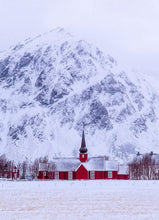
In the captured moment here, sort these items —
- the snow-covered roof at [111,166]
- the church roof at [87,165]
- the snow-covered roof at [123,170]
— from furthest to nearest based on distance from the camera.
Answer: the snow-covered roof at [123,170]
the snow-covered roof at [111,166]
the church roof at [87,165]

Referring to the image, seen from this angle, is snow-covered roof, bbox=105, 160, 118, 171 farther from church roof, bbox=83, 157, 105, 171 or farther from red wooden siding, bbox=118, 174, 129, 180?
red wooden siding, bbox=118, 174, 129, 180

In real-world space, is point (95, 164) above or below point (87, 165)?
above

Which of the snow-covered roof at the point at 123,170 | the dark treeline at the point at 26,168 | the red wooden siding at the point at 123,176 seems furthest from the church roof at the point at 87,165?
the red wooden siding at the point at 123,176

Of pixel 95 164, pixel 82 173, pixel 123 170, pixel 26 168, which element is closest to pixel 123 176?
pixel 123 170

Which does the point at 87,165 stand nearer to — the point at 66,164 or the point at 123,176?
the point at 66,164

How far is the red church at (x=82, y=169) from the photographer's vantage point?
88.6 meters

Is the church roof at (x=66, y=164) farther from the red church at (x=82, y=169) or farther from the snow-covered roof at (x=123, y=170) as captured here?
the snow-covered roof at (x=123, y=170)

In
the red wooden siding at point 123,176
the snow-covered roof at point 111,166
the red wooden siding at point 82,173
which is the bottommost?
the red wooden siding at point 123,176

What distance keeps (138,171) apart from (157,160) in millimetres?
31487

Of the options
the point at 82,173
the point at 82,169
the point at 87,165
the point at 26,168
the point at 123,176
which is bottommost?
the point at 123,176

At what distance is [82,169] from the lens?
88.4 metres
